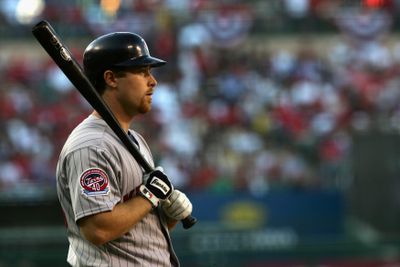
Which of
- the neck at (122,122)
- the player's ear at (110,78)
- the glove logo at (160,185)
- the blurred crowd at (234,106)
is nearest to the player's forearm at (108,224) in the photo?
the glove logo at (160,185)

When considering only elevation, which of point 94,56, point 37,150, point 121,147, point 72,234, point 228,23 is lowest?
point 72,234

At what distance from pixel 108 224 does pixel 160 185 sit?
26 centimetres

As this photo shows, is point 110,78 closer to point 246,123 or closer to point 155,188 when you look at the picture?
point 155,188

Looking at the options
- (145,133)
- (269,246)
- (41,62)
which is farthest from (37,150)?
(269,246)

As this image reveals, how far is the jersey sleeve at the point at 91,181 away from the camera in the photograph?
135 inches

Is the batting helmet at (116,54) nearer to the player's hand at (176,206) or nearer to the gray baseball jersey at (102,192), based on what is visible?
the gray baseball jersey at (102,192)

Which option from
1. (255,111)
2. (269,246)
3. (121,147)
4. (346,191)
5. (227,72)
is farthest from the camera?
(227,72)

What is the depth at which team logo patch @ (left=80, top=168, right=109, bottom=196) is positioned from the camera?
344cm

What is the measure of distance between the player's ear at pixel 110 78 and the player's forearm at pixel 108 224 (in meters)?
0.49

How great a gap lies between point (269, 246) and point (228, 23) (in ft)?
22.1

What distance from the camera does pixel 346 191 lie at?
1153 cm

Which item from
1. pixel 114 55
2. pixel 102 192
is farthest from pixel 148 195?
pixel 114 55

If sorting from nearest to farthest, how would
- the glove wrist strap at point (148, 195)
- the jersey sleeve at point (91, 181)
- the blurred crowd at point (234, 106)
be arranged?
the jersey sleeve at point (91, 181) < the glove wrist strap at point (148, 195) < the blurred crowd at point (234, 106)

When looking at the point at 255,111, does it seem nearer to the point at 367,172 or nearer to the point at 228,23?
the point at 228,23
